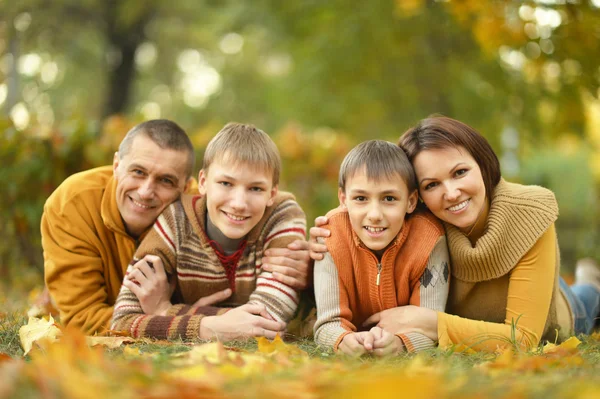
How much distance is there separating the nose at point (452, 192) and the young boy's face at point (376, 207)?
7.8 inches

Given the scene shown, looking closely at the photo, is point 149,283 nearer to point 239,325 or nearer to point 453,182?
point 239,325

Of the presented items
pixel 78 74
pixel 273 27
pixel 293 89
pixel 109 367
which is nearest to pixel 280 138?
pixel 273 27

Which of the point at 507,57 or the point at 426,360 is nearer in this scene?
the point at 426,360

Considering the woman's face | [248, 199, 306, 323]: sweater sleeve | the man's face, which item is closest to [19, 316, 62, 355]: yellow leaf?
the man's face

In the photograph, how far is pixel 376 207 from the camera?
10.1 ft

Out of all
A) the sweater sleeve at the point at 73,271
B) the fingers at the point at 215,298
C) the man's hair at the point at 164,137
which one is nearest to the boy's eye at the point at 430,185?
the fingers at the point at 215,298

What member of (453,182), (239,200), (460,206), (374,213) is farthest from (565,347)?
(239,200)

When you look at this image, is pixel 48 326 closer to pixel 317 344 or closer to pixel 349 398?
pixel 317 344

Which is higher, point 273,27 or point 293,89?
point 273,27

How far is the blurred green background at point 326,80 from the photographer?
5852 mm

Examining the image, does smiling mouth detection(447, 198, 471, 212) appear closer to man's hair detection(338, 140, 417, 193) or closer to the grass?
man's hair detection(338, 140, 417, 193)

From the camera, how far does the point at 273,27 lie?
11.2m

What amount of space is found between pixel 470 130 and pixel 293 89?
30.6 feet

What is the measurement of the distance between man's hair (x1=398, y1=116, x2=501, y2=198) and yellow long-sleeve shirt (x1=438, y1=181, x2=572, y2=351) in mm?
106
